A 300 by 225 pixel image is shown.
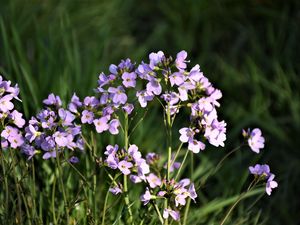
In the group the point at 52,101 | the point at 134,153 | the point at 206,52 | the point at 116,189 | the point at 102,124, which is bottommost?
the point at 206,52

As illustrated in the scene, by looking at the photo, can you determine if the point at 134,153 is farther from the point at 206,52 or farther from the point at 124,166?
the point at 206,52

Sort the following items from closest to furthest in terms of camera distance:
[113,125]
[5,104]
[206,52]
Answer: [5,104] → [113,125] → [206,52]

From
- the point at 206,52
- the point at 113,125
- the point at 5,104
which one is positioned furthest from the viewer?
the point at 206,52

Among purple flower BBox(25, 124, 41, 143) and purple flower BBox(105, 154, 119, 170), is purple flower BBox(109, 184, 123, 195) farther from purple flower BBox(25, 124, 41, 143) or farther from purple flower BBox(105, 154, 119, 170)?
purple flower BBox(25, 124, 41, 143)

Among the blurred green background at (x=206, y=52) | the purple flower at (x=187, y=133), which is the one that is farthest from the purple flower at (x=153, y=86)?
the blurred green background at (x=206, y=52)

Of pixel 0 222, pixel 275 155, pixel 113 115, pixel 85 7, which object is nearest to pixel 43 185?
pixel 0 222

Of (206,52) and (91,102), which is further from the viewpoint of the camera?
(206,52)

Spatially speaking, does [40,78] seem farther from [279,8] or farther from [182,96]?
[279,8]

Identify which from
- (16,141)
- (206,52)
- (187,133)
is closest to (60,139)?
(16,141)
